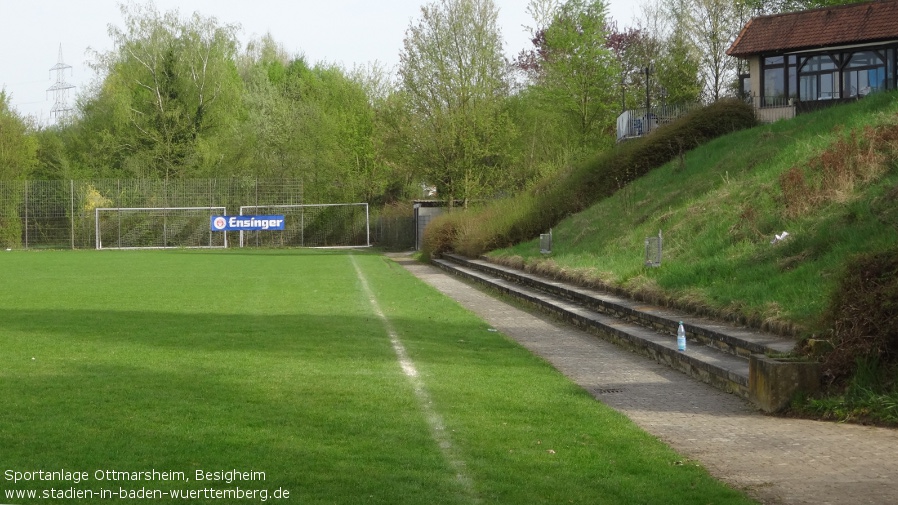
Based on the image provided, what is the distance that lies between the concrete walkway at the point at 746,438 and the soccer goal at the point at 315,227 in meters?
43.5

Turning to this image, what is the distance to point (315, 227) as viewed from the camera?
55938mm

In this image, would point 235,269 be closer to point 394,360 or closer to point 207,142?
point 394,360

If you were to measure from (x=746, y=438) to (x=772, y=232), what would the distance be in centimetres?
975

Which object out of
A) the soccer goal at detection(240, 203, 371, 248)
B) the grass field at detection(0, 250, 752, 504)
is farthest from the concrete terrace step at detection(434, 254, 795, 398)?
the soccer goal at detection(240, 203, 371, 248)

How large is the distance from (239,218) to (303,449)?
49.1 meters

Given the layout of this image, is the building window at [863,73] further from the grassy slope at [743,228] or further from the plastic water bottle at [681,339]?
the plastic water bottle at [681,339]

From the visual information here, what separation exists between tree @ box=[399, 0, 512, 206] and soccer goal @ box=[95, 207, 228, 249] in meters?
15.0

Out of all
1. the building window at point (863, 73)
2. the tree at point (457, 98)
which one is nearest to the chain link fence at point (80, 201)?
the tree at point (457, 98)

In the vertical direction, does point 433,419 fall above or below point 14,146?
below

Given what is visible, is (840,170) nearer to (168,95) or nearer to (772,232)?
(772,232)

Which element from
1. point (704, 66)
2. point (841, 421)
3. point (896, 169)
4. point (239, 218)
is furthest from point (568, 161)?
point (841, 421)

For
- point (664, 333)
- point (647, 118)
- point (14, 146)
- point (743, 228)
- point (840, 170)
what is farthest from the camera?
point (14, 146)

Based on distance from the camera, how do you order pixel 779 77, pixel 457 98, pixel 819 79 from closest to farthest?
pixel 819 79
pixel 779 77
pixel 457 98

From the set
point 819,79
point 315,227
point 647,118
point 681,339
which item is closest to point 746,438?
point 681,339
